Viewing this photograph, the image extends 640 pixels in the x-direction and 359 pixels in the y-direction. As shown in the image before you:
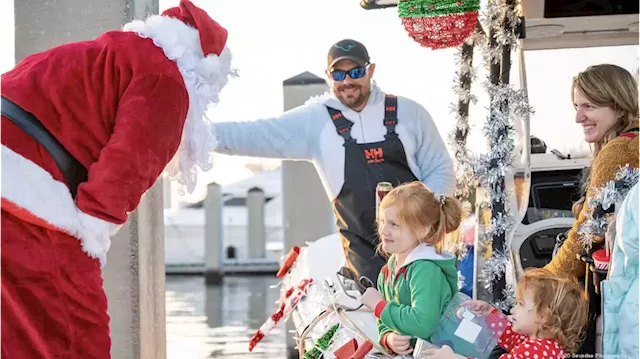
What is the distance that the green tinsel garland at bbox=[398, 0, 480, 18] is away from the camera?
4.80 metres

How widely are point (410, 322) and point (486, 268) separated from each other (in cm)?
89

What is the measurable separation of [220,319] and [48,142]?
24.3 ft

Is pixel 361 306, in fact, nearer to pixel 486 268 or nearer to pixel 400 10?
pixel 486 268

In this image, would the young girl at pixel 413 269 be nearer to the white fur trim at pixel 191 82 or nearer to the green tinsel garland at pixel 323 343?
the green tinsel garland at pixel 323 343

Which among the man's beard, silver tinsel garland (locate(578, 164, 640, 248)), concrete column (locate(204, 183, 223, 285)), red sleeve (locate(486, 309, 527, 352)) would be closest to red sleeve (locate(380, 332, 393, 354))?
red sleeve (locate(486, 309, 527, 352))

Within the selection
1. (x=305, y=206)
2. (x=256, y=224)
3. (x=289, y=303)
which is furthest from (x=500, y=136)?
(x=256, y=224)

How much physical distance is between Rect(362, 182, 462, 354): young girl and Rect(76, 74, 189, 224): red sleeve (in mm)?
904

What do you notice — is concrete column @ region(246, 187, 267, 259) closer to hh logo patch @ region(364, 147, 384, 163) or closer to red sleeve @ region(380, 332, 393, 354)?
hh logo patch @ region(364, 147, 384, 163)

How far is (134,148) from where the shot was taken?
3.48 m

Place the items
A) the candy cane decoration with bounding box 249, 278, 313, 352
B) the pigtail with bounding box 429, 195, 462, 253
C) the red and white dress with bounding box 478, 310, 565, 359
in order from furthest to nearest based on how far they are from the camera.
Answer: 1. the candy cane decoration with bounding box 249, 278, 313, 352
2. the pigtail with bounding box 429, 195, 462, 253
3. the red and white dress with bounding box 478, 310, 565, 359

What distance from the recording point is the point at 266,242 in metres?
19.4

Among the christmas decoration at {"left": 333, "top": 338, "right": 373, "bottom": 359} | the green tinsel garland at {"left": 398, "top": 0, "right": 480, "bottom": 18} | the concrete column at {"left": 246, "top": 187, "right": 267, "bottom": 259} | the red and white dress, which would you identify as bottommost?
the concrete column at {"left": 246, "top": 187, "right": 267, "bottom": 259}

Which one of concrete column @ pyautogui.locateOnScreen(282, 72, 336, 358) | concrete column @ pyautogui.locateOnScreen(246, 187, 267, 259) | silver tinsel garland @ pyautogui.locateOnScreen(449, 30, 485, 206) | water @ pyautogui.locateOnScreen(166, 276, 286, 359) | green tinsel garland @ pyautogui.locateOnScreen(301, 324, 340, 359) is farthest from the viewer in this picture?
concrete column @ pyautogui.locateOnScreen(246, 187, 267, 259)

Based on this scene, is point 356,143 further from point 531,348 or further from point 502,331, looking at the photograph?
point 531,348
